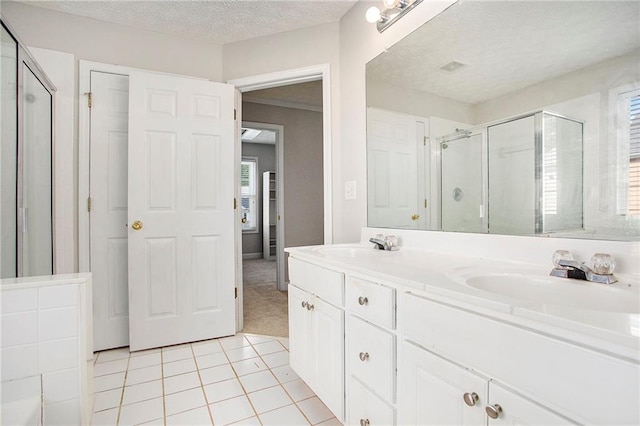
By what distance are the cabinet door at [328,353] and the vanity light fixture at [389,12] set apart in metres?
1.51

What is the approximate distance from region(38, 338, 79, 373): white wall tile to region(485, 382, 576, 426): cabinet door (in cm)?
133

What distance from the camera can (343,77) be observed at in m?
2.23

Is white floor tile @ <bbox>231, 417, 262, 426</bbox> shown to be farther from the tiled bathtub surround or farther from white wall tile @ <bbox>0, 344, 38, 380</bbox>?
white wall tile @ <bbox>0, 344, 38, 380</bbox>

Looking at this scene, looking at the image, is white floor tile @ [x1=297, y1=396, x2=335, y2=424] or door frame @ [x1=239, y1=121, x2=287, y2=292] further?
door frame @ [x1=239, y1=121, x2=287, y2=292]

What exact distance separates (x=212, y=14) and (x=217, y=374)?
91.3 inches

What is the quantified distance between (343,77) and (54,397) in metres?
2.24

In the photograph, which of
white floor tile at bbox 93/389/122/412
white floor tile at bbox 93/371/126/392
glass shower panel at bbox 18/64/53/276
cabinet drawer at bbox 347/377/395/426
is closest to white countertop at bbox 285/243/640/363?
cabinet drawer at bbox 347/377/395/426

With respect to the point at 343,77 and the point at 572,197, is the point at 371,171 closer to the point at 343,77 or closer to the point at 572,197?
the point at 343,77

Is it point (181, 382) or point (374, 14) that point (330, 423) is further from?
point (374, 14)

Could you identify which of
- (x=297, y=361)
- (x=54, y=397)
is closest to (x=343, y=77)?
(x=297, y=361)

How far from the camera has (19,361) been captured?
3.46 feet

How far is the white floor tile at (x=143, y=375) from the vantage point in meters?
1.82

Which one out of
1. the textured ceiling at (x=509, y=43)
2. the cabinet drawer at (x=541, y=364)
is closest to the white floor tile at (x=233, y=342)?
the cabinet drawer at (x=541, y=364)

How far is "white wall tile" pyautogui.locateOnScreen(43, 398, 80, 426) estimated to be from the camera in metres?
1.10
